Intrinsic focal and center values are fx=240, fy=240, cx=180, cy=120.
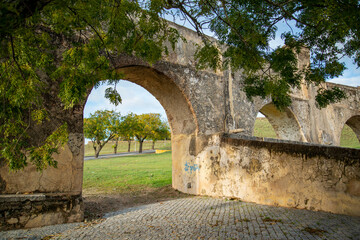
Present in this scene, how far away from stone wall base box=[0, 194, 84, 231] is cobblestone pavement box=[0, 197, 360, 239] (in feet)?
0.69

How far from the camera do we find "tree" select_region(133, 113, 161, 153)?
30255mm

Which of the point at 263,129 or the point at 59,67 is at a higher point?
the point at 263,129

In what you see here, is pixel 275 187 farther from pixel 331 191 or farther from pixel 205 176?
pixel 205 176

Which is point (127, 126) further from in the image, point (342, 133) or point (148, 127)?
point (342, 133)

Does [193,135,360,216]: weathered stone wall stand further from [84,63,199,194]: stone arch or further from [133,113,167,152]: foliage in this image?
[133,113,167,152]: foliage

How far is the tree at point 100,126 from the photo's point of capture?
1081 inches

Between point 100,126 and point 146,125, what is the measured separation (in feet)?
19.2

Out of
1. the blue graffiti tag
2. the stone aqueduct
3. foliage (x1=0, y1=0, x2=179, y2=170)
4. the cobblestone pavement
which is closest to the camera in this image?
foliage (x1=0, y1=0, x2=179, y2=170)

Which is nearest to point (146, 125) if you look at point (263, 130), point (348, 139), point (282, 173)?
point (263, 130)

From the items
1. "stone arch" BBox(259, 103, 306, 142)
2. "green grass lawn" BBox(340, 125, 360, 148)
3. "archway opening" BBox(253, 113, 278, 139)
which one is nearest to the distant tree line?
"archway opening" BBox(253, 113, 278, 139)

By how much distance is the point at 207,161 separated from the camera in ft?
21.9

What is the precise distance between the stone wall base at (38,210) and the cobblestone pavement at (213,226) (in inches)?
8.2

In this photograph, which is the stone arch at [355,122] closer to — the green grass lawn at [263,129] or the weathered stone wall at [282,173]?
the weathered stone wall at [282,173]

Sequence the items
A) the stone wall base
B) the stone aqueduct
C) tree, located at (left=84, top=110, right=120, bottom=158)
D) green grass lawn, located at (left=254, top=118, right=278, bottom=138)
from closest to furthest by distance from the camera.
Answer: the stone wall base, the stone aqueduct, tree, located at (left=84, top=110, right=120, bottom=158), green grass lawn, located at (left=254, top=118, right=278, bottom=138)
